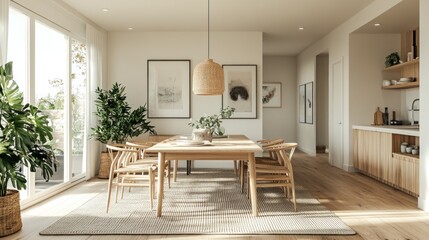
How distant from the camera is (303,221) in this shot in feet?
12.1

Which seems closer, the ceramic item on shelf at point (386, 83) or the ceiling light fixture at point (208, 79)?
the ceiling light fixture at point (208, 79)

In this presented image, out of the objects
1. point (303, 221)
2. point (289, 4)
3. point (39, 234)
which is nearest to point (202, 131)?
point (303, 221)

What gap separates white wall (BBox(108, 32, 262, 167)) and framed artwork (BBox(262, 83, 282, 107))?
3.67m

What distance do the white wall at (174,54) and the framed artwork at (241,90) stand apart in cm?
10

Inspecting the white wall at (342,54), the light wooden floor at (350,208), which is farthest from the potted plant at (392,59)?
the light wooden floor at (350,208)

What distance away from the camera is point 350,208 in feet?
14.0

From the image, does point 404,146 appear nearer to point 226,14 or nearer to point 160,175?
point 226,14

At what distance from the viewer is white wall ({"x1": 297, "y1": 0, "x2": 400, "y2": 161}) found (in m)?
5.76

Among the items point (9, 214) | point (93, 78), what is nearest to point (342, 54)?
point (93, 78)

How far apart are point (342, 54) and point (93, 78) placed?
180 inches

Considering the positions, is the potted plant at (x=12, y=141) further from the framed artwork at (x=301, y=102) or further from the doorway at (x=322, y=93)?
the doorway at (x=322, y=93)

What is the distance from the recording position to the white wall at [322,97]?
33.6ft

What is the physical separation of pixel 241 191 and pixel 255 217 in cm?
127

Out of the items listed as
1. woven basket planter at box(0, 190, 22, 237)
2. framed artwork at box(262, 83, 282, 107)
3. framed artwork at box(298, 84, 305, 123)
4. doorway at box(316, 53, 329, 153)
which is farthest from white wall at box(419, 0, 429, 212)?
framed artwork at box(262, 83, 282, 107)
